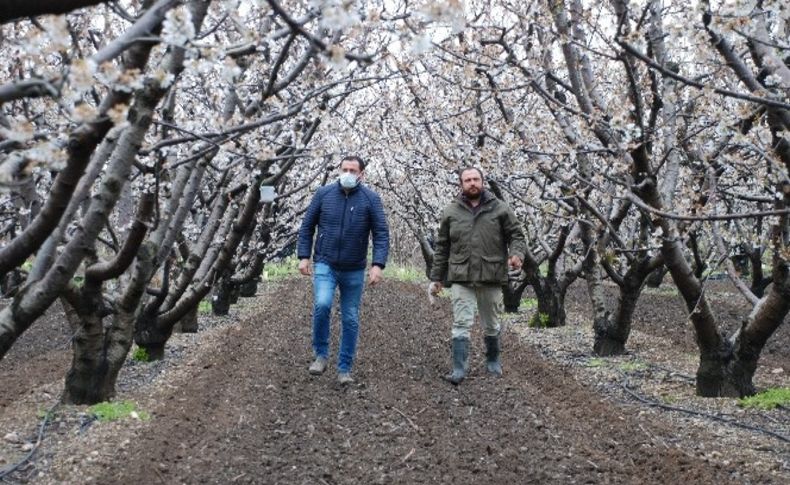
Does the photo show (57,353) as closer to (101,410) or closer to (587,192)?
(101,410)

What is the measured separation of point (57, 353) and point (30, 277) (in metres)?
6.99

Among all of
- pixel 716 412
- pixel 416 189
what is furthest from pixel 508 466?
pixel 416 189

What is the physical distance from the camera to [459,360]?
8.55 meters

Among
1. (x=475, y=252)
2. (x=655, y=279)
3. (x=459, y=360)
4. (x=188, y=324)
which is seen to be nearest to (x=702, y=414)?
(x=459, y=360)

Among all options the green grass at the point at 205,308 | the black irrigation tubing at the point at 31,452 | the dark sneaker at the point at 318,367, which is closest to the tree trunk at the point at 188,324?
the green grass at the point at 205,308

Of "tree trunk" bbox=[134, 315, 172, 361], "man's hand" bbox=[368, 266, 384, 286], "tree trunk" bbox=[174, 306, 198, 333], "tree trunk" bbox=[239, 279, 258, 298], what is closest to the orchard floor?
"tree trunk" bbox=[134, 315, 172, 361]

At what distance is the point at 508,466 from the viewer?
18.3 feet

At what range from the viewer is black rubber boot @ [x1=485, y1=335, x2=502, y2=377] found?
9039 mm

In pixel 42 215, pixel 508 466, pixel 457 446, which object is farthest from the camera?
pixel 457 446

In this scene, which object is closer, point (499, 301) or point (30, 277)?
point (30, 277)

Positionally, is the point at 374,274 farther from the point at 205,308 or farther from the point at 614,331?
the point at 205,308

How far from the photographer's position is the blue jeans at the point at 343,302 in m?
8.38

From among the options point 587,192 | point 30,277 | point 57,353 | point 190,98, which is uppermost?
point 190,98

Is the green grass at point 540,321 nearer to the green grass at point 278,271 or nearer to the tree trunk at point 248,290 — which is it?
the tree trunk at point 248,290
